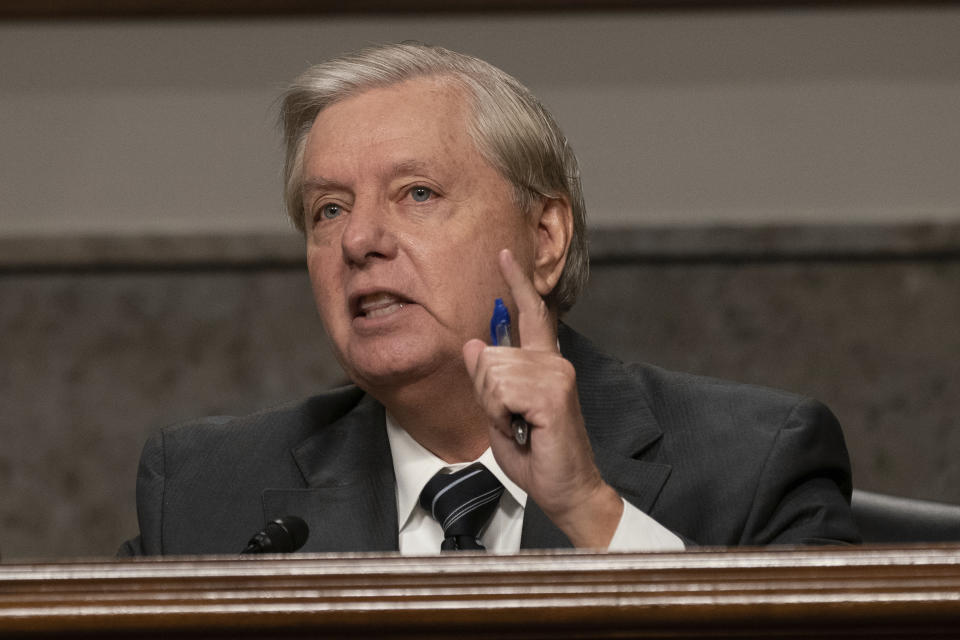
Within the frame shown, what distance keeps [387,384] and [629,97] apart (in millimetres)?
2294

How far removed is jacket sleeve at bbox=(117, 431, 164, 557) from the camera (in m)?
1.69

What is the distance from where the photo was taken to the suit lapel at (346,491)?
157cm

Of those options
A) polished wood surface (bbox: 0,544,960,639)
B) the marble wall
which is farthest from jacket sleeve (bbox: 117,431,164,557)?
the marble wall

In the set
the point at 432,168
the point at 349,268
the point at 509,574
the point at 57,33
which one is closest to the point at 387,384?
the point at 349,268

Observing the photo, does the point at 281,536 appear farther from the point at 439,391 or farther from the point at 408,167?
the point at 408,167

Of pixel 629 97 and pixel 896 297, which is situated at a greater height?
pixel 629 97

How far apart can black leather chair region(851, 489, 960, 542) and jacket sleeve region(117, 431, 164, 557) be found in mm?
1002

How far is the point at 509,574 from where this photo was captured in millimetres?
751

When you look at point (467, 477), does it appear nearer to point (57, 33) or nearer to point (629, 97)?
point (629, 97)

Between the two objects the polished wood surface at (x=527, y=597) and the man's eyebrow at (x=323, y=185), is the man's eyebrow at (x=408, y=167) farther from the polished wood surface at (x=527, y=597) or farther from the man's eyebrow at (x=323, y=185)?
the polished wood surface at (x=527, y=597)

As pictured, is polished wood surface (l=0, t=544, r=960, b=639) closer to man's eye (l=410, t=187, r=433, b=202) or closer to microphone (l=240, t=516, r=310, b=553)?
microphone (l=240, t=516, r=310, b=553)

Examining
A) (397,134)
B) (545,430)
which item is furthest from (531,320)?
(397,134)

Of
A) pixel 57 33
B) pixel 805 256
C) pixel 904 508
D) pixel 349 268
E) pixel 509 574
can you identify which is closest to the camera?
pixel 509 574

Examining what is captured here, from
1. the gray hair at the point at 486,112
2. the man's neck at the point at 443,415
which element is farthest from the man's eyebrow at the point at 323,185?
the man's neck at the point at 443,415
